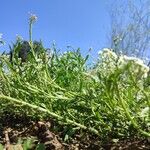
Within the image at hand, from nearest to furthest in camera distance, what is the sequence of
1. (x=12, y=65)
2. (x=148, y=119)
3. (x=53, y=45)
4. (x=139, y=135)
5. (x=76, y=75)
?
(x=148, y=119) → (x=139, y=135) → (x=12, y=65) → (x=76, y=75) → (x=53, y=45)

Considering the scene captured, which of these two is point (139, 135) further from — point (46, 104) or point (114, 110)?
point (46, 104)

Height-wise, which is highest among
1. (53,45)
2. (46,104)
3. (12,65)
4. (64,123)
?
(53,45)

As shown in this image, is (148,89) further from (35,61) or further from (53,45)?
(53,45)

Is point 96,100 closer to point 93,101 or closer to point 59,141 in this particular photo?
point 93,101

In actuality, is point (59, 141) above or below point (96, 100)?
below

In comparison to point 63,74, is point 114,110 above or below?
below

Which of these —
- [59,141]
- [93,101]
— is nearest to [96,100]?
[93,101]

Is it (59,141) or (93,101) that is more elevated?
(93,101)

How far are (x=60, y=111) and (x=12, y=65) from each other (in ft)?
0.91

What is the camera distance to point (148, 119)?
1449mm

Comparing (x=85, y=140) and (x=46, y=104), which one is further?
(x=46, y=104)

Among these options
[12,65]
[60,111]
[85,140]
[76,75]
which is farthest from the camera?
[76,75]

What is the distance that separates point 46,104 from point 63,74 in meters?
0.31

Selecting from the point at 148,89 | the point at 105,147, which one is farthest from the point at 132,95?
the point at 105,147
